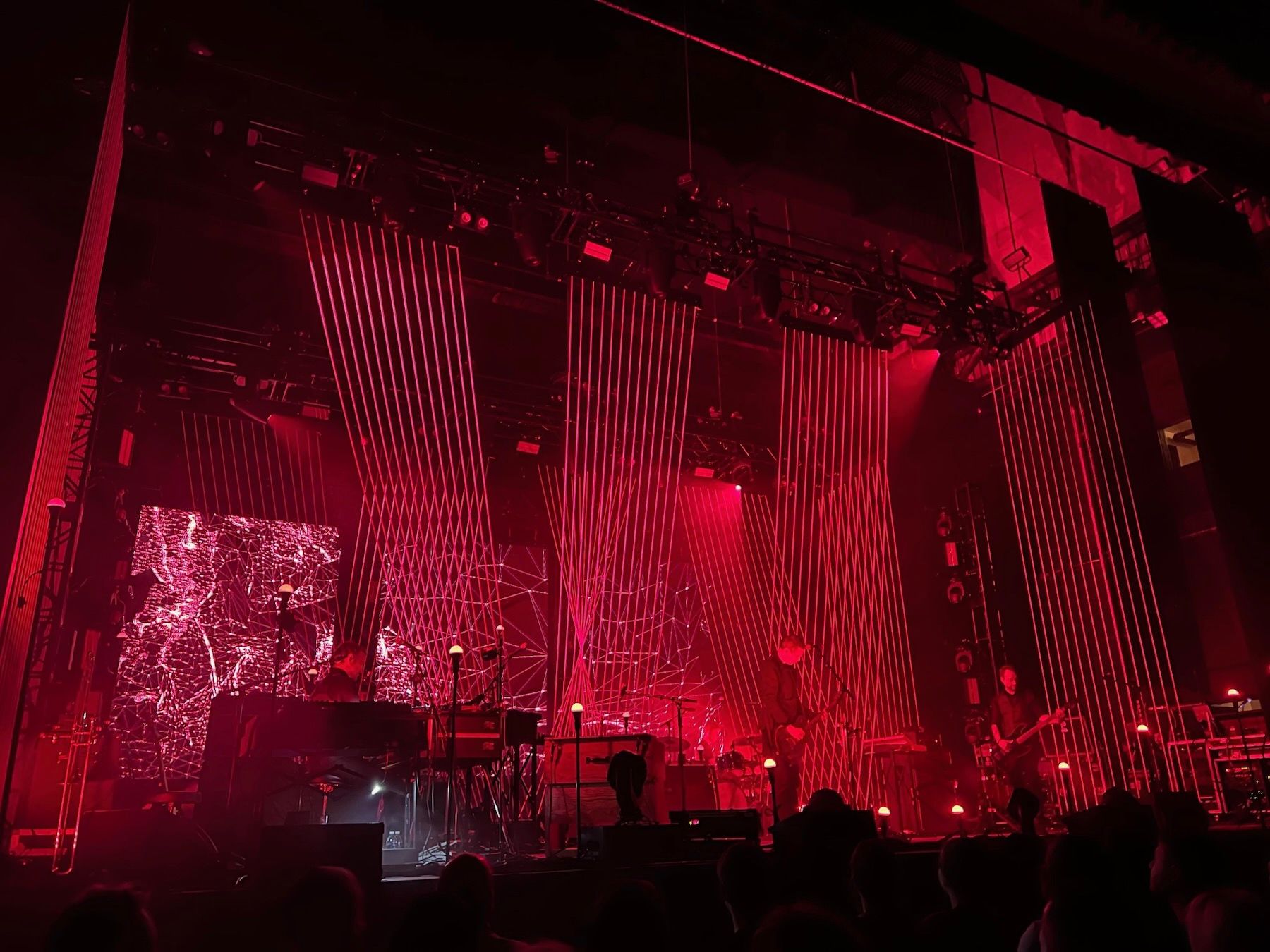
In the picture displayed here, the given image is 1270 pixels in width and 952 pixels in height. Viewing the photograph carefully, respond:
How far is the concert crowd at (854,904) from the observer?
2.03 meters

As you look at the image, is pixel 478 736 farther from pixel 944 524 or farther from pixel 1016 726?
pixel 944 524

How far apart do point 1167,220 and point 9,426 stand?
10129 millimetres

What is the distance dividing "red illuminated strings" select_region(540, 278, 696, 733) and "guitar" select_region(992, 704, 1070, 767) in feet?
14.2

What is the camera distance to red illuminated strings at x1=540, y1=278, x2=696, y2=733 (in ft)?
40.2

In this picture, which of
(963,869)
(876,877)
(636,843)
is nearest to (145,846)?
(636,843)

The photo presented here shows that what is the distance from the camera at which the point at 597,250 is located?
378 inches

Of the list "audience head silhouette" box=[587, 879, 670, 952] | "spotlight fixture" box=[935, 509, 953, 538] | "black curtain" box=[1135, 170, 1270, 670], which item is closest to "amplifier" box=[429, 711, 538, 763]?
"audience head silhouette" box=[587, 879, 670, 952]

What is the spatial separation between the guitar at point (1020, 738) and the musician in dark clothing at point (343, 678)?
23.4 feet

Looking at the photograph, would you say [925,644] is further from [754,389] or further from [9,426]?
[9,426]

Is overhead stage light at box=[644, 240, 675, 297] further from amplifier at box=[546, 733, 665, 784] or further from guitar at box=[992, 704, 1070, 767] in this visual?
guitar at box=[992, 704, 1070, 767]

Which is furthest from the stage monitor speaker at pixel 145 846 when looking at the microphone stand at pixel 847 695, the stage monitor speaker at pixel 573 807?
the microphone stand at pixel 847 695

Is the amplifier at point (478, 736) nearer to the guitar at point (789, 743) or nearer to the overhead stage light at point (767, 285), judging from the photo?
the guitar at point (789, 743)

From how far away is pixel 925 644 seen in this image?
1290cm

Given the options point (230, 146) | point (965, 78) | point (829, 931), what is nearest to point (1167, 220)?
point (965, 78)
